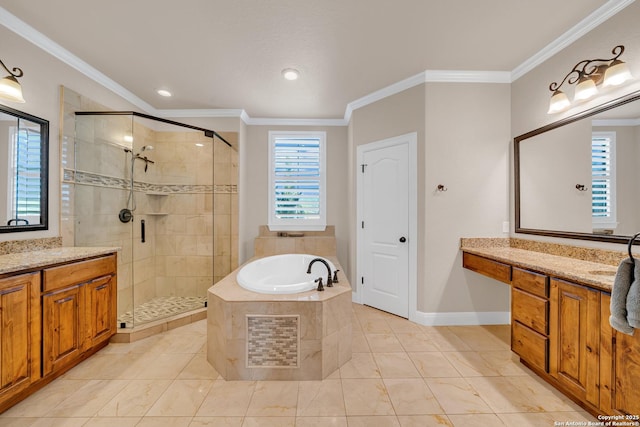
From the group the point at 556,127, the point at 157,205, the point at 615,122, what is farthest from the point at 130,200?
the point at 615,122

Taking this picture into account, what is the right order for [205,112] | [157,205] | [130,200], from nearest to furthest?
1. [130,200]
2. [157,205]
3. [205,112]

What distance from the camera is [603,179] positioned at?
1.85 meters

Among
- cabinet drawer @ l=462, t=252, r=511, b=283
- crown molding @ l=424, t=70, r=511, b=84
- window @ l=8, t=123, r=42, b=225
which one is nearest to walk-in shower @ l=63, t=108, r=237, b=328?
window @ l=8, t=123, r=42, b=225

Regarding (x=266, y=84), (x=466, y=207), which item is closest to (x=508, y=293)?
(x=466, y=207)

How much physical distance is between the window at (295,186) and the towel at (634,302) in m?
3.09

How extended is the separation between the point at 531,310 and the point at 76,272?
338 centimetres

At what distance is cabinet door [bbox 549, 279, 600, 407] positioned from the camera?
4.70ft

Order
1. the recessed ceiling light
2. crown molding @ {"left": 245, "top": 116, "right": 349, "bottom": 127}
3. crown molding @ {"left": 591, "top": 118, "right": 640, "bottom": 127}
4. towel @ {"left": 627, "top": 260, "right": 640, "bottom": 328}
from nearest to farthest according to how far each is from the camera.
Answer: towel @ {"left": 627, "top": 260, "right": 640, "bottom": 328}, crown molding @ {"left": 591, "top": 118, "right": 640, "bottom": 127}, the recessed ceiling light, crown molding @ {"left": 245, "top": 116, "right": 349, "bottom": 127}

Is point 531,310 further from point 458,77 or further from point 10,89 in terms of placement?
point 10,89

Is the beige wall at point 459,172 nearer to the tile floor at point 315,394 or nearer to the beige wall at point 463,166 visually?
the beige wall at point 463,166

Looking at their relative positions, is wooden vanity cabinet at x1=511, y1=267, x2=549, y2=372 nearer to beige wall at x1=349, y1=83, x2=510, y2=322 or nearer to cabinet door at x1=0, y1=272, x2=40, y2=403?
beige wall at x1=349, y1=83, x2=510, y2=322

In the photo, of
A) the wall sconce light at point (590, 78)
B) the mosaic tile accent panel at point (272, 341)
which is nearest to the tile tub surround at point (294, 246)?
the mosaic tile accent panel at point (272, 341)

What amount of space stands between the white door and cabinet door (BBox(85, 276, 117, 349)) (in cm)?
263

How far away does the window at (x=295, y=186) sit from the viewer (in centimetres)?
393
